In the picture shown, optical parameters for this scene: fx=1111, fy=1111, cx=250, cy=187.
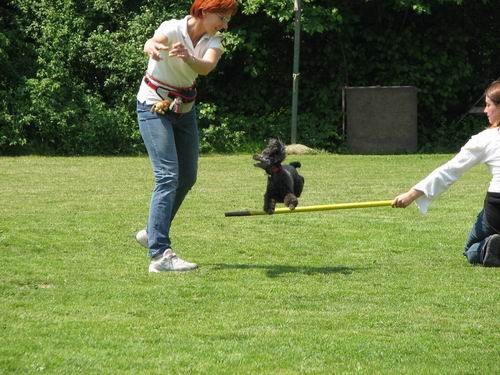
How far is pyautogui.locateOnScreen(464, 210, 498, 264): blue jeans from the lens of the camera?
8.14m

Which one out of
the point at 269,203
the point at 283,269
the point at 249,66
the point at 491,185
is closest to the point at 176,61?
the point at 269,203

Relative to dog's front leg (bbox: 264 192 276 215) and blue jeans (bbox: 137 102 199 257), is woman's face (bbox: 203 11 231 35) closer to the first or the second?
blue jeans (bbox: 137 102 199 257)

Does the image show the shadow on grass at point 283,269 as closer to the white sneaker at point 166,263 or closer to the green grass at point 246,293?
the green grass at point 246,293

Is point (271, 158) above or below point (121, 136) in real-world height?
above

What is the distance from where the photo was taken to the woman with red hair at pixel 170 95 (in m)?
7.57

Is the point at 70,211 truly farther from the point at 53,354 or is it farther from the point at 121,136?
the point at 121,136

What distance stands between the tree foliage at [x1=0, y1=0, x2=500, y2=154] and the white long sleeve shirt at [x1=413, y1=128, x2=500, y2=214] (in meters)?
14.1

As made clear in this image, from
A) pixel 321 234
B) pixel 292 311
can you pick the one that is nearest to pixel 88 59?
pixel 321 234

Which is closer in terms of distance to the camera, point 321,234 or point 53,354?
point 53,354

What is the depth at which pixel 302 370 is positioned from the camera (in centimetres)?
502

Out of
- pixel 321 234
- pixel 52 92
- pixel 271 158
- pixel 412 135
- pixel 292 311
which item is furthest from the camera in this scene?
pixel 412 135

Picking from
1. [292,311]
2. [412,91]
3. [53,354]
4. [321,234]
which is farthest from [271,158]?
[412,91]

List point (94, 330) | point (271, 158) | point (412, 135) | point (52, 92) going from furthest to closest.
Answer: point (412, 135), point (52, 92), point (271, 158), point (94, 330)

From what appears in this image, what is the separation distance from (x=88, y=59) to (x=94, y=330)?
17491 mm
